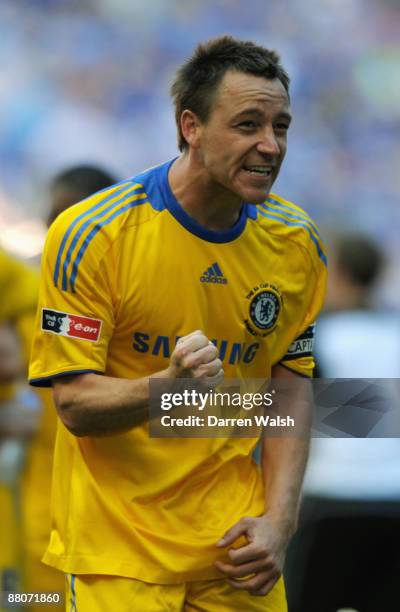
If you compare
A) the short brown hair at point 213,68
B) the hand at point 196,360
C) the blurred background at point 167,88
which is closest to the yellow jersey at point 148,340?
the short brown hair at point 213,68

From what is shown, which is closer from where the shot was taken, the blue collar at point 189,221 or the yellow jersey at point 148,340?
the yellow jersey at point 148,340

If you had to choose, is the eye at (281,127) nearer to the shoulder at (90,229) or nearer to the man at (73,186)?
the shoulder at (90,229)

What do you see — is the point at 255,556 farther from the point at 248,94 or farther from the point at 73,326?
the point at 248,94

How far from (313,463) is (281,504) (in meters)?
1.89

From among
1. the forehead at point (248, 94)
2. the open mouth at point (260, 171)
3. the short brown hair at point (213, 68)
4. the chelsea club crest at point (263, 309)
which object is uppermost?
the short brown hair at point (213, 68)

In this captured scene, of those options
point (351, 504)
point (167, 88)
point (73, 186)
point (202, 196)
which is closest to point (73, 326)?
point (202, 196)

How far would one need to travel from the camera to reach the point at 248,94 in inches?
143

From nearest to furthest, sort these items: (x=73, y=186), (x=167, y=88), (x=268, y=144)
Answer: (x=268, y=144)
(x=73, y=186)
(x=167, y=88)

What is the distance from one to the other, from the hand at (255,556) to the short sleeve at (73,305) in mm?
666

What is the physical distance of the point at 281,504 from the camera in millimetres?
3793

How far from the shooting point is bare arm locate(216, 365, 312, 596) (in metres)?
3.64

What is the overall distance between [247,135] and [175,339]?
0.64m

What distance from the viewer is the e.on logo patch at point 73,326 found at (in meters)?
3.48

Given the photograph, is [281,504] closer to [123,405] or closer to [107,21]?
[123,405]
